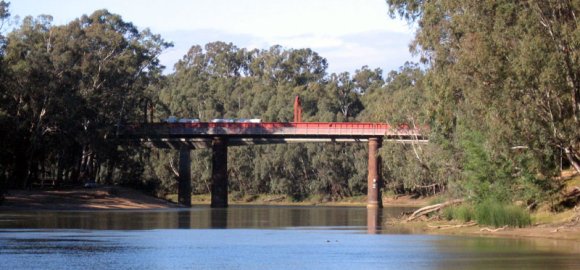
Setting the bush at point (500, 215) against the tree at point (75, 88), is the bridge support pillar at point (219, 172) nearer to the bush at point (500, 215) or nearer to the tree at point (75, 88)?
the tree at point (75, 88)

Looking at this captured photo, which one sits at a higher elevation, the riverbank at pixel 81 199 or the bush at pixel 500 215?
the bush at pixel 500 215

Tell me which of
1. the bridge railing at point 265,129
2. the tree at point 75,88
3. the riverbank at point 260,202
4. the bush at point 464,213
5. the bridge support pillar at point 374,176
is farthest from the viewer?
the bridge support pillar at point 374,176

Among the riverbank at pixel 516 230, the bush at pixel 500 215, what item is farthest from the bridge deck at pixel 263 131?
the bush at pixel 500 215

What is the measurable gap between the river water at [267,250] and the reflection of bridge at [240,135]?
212 ft

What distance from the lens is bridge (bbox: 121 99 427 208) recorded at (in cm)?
12581

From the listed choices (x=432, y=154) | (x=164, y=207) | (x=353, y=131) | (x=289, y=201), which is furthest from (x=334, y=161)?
(x=432, y=154)

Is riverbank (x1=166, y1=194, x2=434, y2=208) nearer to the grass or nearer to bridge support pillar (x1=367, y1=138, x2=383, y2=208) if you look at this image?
bridge support pillar (x1=367, y1=138, x2=383, y2=208)

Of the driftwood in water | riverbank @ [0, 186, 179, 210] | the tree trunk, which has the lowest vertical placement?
riverbank @ [0, 186, 179, 210]

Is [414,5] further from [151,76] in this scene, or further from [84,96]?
[151,76]

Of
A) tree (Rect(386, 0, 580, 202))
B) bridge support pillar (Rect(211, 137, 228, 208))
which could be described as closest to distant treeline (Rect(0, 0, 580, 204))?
tree (Rect(386, 0, 580, 202))

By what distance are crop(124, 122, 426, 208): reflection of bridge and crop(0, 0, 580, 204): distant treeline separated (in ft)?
11.1

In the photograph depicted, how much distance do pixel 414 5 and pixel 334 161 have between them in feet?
301

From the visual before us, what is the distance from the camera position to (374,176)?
12988 cm

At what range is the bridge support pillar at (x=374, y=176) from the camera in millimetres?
127000
